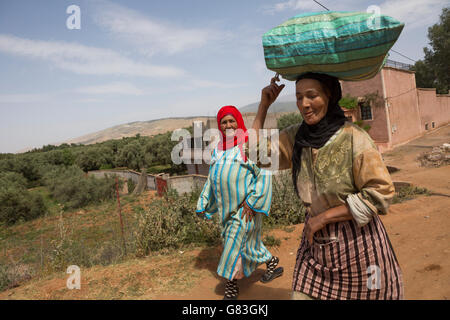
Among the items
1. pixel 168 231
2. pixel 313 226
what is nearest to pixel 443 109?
pixel 168 231

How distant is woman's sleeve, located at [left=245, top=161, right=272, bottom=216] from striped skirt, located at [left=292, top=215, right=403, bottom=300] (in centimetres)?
128

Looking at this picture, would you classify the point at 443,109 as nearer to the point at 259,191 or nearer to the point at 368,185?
the point at 259,191

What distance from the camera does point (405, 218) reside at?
5.28 meters

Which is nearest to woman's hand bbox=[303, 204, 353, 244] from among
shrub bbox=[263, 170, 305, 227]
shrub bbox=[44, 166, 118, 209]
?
shrub bbox=[263, 170, 305, 227]

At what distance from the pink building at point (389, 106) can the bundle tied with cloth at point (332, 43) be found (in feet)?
62.0

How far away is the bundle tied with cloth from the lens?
4.66 ft

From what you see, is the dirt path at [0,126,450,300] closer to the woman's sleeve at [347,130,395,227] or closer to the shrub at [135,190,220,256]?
the shrub at [135,190,220,256]

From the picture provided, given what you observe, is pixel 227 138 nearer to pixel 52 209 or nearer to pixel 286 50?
pixel 286 50

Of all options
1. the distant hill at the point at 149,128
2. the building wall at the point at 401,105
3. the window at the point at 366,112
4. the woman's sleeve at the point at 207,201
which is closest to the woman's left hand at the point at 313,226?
the woman's sleeve at the point at 207,201

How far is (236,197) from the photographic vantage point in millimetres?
3035

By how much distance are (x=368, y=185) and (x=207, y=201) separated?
206 cm

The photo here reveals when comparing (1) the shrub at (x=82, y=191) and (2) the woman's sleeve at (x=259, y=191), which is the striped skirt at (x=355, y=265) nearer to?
(2) the woman's sleeve at (x=259, y=191)

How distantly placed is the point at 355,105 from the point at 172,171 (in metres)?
17.4
